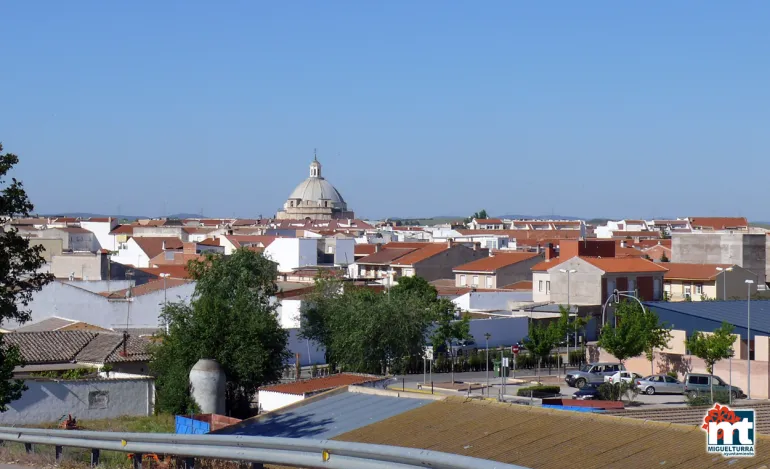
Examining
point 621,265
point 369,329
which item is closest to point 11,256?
point 369,329

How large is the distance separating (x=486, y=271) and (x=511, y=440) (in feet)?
176

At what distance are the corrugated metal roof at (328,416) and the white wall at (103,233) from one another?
95.4 m

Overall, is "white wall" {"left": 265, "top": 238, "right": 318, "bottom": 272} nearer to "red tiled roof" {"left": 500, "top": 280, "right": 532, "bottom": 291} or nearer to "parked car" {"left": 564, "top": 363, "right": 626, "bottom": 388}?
"red tiled roof" {"left": 500, "top": 280, "right": 532, "bottom": 291}

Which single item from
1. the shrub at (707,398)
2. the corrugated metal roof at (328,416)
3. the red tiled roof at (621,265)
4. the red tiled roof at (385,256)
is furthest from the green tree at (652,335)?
the red tiled roof at (385,256)

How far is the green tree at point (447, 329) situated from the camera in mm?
42469

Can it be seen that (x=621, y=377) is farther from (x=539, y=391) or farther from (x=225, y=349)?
(x=225, y=349)

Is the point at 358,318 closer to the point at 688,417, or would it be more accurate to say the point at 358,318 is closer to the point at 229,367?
the point at 229,367

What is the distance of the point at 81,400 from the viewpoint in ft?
85.7

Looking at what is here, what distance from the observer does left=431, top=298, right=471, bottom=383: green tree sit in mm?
42469

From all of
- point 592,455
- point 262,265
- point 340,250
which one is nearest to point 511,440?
point 592,455

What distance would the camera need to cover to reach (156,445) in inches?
381

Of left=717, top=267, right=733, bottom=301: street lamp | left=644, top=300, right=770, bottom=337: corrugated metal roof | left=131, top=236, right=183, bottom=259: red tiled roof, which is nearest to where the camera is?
left=644, top=300, right=770, bottom=337: corrugated metal roof

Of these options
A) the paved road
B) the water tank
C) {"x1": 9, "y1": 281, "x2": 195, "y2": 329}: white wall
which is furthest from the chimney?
the water tank

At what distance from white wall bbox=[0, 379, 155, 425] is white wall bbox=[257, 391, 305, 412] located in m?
2.77
